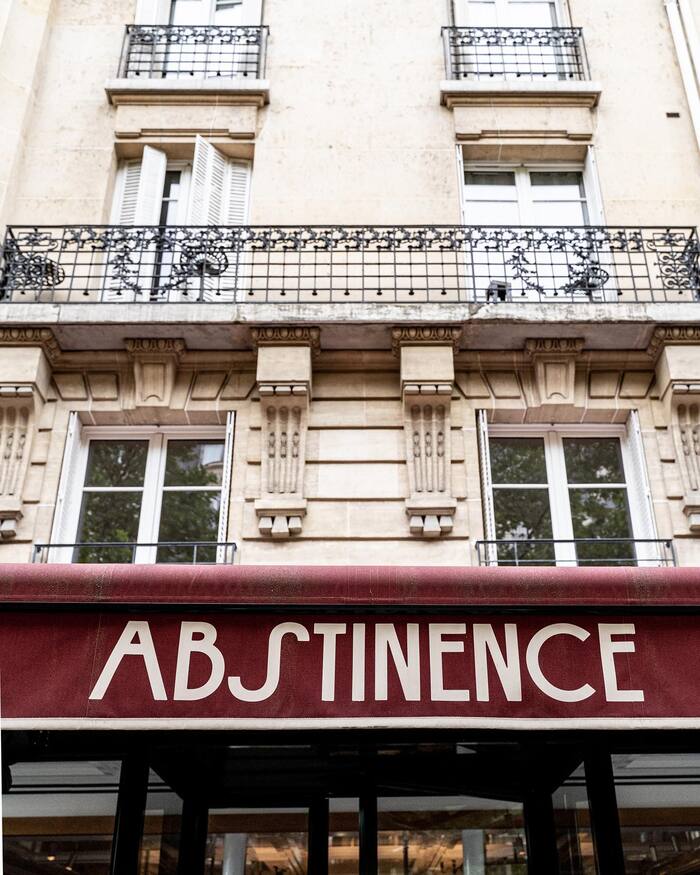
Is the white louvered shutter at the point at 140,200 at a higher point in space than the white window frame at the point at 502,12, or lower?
lower

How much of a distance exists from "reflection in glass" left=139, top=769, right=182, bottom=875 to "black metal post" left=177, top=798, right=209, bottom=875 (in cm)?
7

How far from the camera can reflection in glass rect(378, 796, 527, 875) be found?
4941mm

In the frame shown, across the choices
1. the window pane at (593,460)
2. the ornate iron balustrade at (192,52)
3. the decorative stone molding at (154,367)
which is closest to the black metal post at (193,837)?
the decorative stone molding at (154,367)

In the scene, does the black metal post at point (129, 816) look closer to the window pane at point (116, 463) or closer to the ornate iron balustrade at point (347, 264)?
the window pane at point (116, 463)

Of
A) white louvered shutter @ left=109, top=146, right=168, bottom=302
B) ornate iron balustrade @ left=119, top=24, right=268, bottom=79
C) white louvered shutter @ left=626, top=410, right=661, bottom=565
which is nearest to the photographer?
white louvered shutter @ left=626, top=410, right=661, bottom=565

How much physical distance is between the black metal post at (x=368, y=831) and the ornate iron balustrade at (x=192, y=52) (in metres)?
7.01

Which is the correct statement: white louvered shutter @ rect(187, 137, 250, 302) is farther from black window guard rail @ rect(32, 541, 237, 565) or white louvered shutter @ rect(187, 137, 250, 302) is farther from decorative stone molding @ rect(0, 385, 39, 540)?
black window guard rail @ rect(32, 541, 237, 565)

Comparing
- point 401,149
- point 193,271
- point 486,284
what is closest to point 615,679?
point 486,284

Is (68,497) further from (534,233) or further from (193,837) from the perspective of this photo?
(534,233)

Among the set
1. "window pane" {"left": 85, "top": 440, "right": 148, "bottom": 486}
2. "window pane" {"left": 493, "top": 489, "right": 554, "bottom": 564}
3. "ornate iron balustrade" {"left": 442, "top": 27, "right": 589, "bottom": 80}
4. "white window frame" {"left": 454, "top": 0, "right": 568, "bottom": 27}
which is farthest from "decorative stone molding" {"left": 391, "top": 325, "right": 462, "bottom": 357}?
"white window frame" {"left": 454, "top": 0, "right": 568, "bottom": 27}

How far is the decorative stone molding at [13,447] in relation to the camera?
5.95m

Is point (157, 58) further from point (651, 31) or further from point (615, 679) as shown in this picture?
point (615, 679)

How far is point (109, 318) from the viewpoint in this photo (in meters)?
6.36

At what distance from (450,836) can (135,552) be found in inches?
122
